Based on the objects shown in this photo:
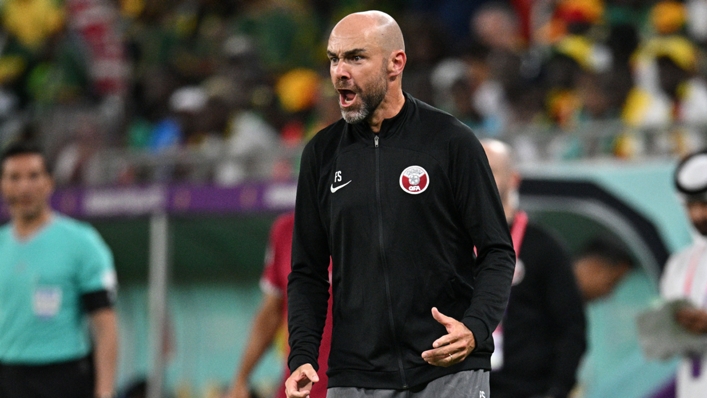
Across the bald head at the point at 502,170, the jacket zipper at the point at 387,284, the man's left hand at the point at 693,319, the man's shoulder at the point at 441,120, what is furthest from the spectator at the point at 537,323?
the jacket zipper at the point at 387,284

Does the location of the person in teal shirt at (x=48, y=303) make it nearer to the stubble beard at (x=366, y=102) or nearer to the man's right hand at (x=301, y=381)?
the man's right hand at (x=301, y=381)

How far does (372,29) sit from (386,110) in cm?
27

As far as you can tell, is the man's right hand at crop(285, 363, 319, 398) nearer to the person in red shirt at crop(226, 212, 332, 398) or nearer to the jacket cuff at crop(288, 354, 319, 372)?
the jacket cuff at crop(288, 354, 319, 372)

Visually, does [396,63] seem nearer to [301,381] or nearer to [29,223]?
[301,381]

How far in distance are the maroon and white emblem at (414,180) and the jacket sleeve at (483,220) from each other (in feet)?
0.27

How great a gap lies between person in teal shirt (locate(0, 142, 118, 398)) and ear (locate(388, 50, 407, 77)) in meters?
2.89

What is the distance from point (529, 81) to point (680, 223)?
7.62 ft

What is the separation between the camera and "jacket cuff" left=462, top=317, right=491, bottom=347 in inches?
136

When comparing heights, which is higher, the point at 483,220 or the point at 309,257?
the point at 483,220

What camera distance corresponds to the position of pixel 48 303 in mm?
6078

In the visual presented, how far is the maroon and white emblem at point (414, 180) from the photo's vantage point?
11.9 ft

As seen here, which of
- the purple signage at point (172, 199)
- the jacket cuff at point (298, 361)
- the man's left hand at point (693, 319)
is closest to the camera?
the jacket cuff at point (298, 361)

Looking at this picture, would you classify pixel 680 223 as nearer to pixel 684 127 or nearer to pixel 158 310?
pixel 684 127

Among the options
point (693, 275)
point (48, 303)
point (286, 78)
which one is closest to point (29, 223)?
point (48, 303)
